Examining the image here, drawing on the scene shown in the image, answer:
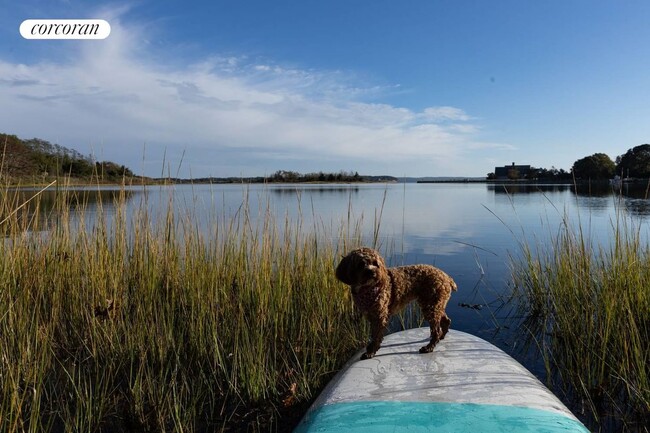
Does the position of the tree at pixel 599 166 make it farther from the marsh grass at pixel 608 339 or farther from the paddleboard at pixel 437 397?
the paddleboard at pixel 437 397

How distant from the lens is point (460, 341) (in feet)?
8.60

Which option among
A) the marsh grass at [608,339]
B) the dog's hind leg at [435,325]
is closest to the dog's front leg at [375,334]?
the dog's hind leg at [435,325]

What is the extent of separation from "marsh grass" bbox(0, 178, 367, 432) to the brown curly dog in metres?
0.75

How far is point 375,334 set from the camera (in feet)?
7.30

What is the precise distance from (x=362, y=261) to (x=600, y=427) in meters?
1.92

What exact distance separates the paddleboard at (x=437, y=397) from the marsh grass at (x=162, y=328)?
1.92ft

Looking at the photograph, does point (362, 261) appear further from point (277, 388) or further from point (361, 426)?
point (277, 388)

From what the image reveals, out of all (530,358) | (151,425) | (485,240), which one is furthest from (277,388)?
(485,240)

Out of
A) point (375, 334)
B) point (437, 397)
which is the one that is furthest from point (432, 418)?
point (375, 334)

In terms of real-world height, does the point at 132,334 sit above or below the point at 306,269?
below

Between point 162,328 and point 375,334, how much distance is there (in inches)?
63.4

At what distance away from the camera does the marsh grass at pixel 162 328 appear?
2223 millimetres

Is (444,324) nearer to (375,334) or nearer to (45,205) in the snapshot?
(375,334)

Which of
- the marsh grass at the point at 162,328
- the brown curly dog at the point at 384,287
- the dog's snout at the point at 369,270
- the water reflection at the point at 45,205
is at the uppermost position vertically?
the water reflection at the point at 45,205
